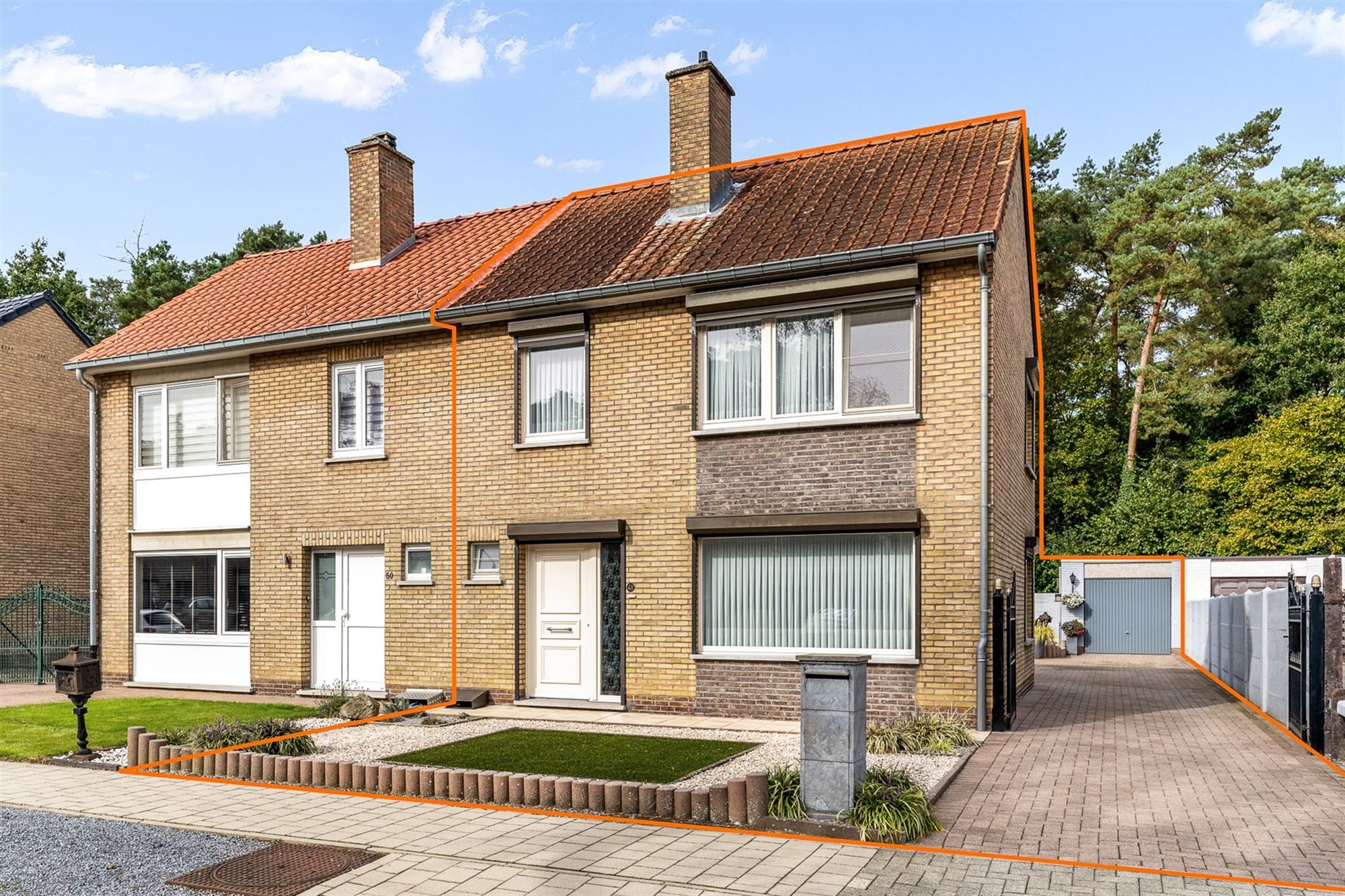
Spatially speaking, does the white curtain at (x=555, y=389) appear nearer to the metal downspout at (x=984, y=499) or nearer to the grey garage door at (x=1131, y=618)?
the metal downspout at (x=984, y=499)

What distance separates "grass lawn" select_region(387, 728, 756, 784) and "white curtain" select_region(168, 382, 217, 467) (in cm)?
828

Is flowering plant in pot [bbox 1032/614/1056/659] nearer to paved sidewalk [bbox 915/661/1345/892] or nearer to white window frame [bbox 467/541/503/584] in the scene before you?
paved sidewalk [bbox 915/661/1345/892]

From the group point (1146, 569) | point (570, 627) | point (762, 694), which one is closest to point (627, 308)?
point (570, 627)

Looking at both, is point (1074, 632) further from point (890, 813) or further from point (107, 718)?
point (890, 813)

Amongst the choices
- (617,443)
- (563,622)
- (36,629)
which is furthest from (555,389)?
(36,629)

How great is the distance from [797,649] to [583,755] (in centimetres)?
340

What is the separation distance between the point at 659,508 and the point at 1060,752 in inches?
215

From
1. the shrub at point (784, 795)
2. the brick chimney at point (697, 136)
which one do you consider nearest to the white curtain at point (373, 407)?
the brick chimney at point (697, 136)

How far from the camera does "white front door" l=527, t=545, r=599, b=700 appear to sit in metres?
14.1

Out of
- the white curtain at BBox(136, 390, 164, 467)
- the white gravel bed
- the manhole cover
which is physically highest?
the white curtain at BBox(136, 390, 164, 467)

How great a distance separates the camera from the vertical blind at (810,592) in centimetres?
1241

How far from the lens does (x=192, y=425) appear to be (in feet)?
57.3

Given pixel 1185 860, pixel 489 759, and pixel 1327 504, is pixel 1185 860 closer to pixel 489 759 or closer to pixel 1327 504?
pixel 489 759
